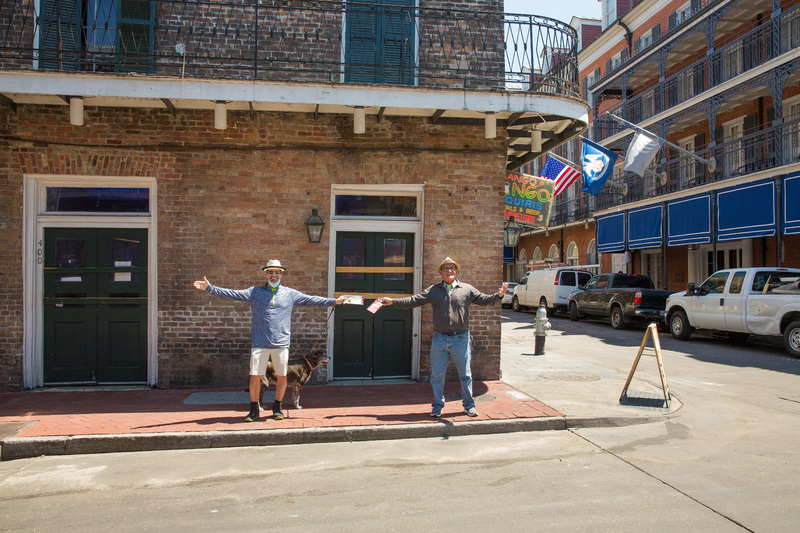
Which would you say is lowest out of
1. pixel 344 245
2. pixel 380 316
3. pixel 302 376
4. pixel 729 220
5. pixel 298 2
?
pixel 302 376

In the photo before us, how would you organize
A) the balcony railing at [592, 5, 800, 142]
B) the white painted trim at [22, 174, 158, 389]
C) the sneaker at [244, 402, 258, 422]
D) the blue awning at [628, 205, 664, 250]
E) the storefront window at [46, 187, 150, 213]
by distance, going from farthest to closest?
the blue awning at [628, 205, 664, 250] → the balcony railing at [592, 5, 800, 142] → the storefront window at [46, 187, 150, 213] → the white painted trim at [22, 174, 158, 389] → the sneaker at [244, 402, 258, 422]

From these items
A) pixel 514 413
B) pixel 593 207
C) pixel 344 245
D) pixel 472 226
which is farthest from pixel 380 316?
pixel 593 207

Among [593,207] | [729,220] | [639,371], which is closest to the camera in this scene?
[639,371]

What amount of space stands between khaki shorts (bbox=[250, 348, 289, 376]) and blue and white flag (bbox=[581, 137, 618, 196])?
1184 centimetres

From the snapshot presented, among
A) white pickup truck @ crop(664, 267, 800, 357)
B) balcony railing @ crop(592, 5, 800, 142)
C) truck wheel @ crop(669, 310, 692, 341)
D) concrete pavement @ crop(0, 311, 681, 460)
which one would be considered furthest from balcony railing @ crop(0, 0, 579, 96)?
balcony railing @ crop(592, 5, 800, 142)

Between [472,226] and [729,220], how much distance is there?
1530 centimetres

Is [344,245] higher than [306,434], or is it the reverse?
[344,245]

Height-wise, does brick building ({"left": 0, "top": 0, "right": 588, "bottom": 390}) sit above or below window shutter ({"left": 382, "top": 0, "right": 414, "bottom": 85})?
below

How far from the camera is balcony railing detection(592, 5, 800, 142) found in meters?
19.0

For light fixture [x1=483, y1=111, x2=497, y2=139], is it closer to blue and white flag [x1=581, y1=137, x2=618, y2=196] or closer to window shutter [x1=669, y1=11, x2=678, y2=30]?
blue and white flag [x1=581, y1=137, x2=618, y2=196]

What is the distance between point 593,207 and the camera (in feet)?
102

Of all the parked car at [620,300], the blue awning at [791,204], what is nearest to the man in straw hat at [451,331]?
the parked car at [620,300]

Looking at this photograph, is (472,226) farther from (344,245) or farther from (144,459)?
(144,459)

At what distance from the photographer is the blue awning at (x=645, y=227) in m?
24.5
